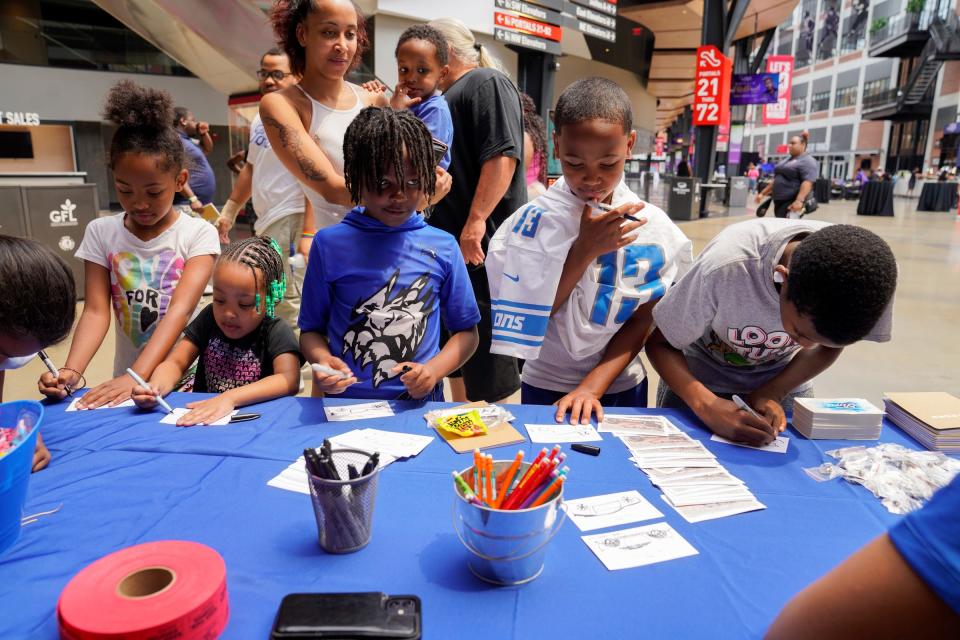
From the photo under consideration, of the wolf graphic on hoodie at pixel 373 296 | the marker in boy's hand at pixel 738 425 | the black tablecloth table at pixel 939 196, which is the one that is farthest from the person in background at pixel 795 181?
the black tablecloth table at pixel 939 196

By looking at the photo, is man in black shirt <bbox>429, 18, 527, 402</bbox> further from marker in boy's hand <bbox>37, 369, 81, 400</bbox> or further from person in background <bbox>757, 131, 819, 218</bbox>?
person in background <bbox>757, 131, 819, 218</bbox>

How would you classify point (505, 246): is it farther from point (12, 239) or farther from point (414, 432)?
point (12, 239)

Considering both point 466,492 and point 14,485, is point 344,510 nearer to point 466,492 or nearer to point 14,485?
point 466,492

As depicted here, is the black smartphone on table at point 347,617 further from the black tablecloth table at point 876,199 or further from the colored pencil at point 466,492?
the black tablecloth table at point 876,199

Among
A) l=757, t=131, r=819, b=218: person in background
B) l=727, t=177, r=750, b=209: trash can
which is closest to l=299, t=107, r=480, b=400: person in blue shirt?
l=757, t=131, r=819, b=218: person in background

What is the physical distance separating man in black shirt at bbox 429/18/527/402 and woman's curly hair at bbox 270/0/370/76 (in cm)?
43

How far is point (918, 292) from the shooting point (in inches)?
229

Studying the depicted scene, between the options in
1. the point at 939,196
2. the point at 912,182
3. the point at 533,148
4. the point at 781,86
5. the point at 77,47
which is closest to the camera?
the point at 533,148

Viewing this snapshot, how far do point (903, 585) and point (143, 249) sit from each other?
207cm

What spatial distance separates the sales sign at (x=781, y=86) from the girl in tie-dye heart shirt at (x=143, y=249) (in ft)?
60.7

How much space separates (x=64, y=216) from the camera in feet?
16.8

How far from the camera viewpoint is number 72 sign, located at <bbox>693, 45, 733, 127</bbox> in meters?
9.92

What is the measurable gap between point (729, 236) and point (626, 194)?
0.39 meters

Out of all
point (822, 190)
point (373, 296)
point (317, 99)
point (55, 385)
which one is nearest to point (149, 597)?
point (373, 296)
